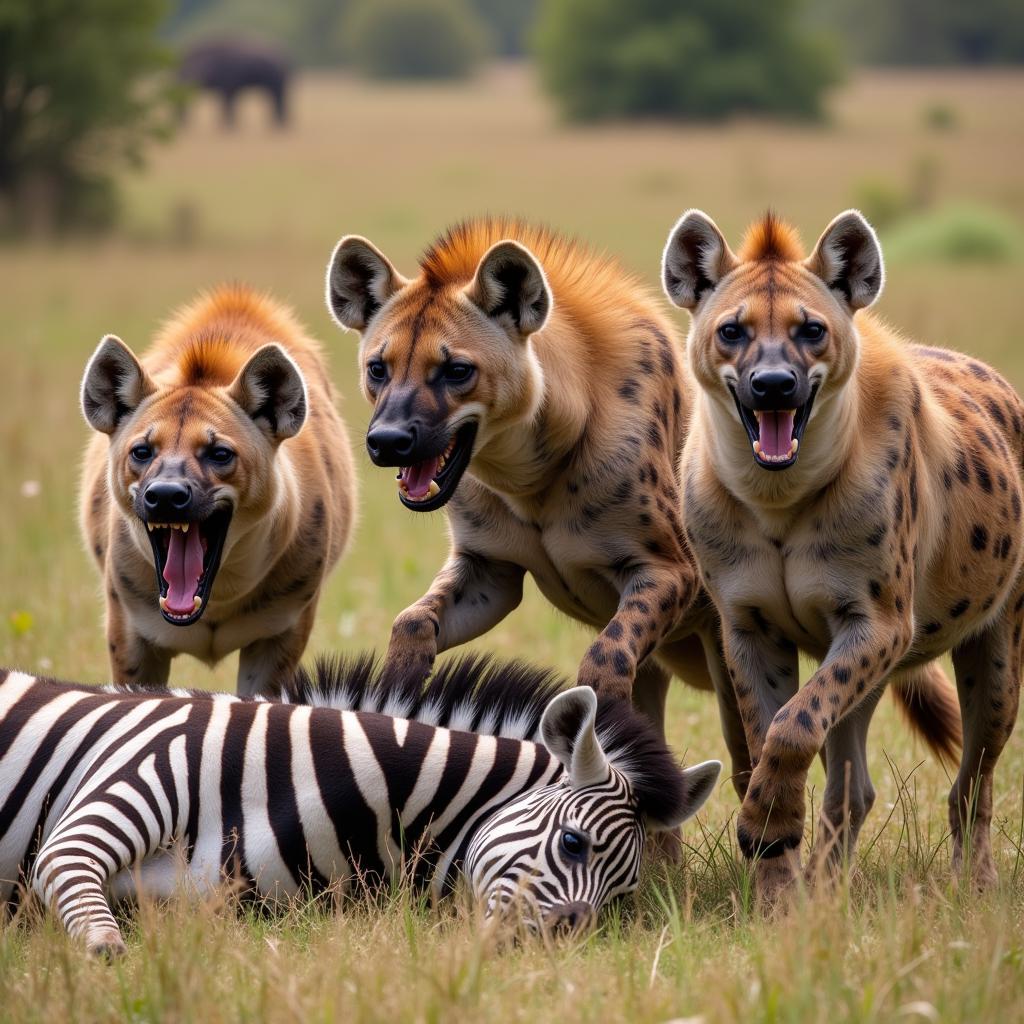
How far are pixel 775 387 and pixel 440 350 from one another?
4.13 feet

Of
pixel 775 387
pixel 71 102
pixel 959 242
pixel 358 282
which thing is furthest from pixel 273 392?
pixel 71 102

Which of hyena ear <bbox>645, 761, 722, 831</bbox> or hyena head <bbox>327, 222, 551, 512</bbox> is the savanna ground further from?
hyena head <bbox>327, 222, 551, 512</bbox>

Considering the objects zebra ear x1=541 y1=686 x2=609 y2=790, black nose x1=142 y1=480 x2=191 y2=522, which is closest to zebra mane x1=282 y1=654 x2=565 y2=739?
zebra ear x1=541 y1=686 x2=609 y2=790

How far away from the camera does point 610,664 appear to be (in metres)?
5.73

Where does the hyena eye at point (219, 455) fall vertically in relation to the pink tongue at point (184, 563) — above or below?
Result: above

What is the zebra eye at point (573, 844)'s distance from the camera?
15.3 ft

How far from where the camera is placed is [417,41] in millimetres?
82125

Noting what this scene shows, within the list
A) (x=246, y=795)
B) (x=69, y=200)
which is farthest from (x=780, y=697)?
(x=69, y=200)

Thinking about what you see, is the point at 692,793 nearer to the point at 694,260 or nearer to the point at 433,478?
the point at 433,478

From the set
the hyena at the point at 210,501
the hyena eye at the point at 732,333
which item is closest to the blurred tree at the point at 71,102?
the hyena at the point at 210,501

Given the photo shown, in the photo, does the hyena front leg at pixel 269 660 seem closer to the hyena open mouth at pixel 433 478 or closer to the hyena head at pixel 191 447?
the hyena head at pixel 191 447

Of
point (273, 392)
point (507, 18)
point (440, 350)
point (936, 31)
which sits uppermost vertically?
point (507, 18)

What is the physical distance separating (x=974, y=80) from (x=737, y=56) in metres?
11.2

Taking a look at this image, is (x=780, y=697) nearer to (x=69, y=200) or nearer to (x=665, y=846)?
(x=665, y=846)
